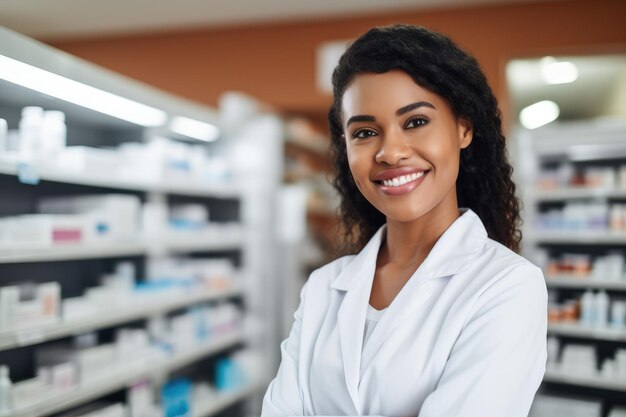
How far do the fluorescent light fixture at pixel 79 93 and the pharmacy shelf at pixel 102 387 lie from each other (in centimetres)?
140

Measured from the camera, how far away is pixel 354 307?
1363 mm

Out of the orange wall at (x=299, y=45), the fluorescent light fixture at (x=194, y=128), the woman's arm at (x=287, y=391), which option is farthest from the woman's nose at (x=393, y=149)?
the orange wall at (x=299, y=45)

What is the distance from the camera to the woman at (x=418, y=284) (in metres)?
1.11

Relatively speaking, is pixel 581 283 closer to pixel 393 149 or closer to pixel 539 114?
pixel 539 114

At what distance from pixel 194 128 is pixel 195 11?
2145mm

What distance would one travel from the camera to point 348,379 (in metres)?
1.24

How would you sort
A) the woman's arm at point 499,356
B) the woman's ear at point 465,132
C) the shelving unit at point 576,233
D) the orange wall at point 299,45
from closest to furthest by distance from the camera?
the woman's arm at point 499,356
the woman's ear at point 465,132
the shelving unit at point 576,233
the orange wall at point 299,45

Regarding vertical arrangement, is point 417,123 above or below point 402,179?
above

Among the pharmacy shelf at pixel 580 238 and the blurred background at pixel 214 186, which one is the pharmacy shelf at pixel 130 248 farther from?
the pharmacy shelf at pixel 580 238

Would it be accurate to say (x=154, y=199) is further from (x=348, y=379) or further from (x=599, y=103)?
(x=599, y=103)

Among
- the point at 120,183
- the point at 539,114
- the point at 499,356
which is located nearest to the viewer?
the point at 499,356

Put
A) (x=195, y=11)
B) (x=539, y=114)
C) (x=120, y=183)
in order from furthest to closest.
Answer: (x=195, y=11) → (x=539, y=114) → (x=120, y=183)

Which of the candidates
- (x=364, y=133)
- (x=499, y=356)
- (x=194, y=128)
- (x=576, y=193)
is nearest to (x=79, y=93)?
(x=194, y=128)

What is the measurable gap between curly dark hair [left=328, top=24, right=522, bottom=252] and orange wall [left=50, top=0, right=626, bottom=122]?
3863mm
